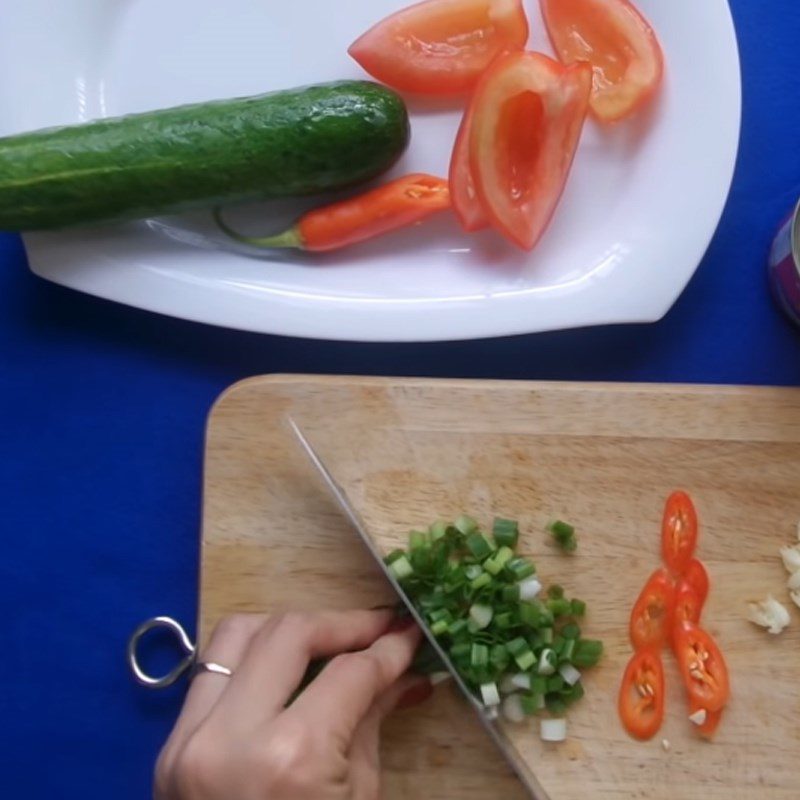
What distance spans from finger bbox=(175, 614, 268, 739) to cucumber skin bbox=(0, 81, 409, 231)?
1.54ft

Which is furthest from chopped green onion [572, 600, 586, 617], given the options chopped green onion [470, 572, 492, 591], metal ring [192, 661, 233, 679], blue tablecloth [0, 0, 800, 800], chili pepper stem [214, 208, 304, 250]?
chili pepper stem [214, 208, 304, 250]

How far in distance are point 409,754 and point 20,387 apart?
2.09 ft

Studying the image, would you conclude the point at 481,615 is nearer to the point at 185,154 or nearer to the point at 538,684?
the point at 538,684

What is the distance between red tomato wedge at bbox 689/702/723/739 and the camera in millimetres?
1104

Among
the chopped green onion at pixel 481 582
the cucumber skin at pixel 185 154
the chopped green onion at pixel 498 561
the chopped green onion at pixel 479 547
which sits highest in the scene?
the cucumber skin at pixel 185 154

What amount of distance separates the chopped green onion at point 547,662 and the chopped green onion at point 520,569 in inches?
3.3

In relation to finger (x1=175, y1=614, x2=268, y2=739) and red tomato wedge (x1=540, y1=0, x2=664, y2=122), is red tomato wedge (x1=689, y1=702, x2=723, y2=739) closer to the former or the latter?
finger (x1=175, y1=614, x2=268, y2=739)

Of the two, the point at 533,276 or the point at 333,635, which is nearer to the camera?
the point at 333,635

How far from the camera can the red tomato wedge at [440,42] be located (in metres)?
1.14

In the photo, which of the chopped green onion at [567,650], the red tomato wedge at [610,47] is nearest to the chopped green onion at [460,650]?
the chopped green onion at [567,650]

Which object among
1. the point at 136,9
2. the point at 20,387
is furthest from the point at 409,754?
the point at 136,9

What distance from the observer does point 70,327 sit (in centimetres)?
121

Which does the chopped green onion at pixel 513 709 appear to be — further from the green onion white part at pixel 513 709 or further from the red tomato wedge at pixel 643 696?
the red tomato wedge at pixel 643 696

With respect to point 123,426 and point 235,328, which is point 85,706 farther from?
point 235,328
